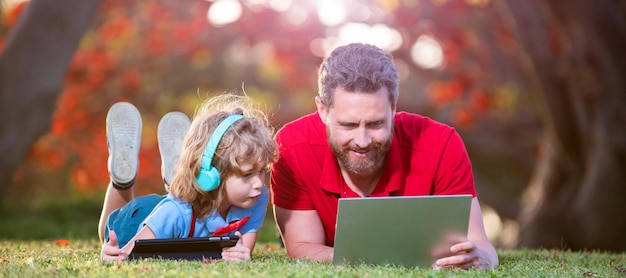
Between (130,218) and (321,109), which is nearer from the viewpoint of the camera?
(321,109)

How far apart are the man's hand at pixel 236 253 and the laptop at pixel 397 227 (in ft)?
1.84

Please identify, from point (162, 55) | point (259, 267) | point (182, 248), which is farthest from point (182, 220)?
point (162, 55)

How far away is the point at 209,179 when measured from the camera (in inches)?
193

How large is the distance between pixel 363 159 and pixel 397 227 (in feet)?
2.47

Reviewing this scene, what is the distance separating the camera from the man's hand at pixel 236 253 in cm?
470

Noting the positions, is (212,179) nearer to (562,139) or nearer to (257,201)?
(257,201)

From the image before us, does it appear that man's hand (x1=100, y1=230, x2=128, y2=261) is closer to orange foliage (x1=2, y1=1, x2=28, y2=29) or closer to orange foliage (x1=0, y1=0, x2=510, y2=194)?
orange foliage (x1=2, y1=1, x2=28, y2=29)

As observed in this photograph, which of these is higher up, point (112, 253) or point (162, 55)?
point (162, 55)

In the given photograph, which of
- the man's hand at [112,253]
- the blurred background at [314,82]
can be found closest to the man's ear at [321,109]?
the blurred background at [314,82]

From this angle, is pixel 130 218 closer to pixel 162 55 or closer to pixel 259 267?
pixel 259 267

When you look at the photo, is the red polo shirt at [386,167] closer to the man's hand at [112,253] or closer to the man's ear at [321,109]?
the man's ear at [321,109]

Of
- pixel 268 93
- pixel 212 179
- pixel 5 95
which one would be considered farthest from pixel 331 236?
pixel 268 93

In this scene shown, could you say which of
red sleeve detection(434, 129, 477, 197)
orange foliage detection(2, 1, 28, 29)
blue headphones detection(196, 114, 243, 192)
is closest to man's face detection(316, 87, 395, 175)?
red sleeve detection(434, 129, 477, 197)

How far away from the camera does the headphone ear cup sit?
489 centimetres
